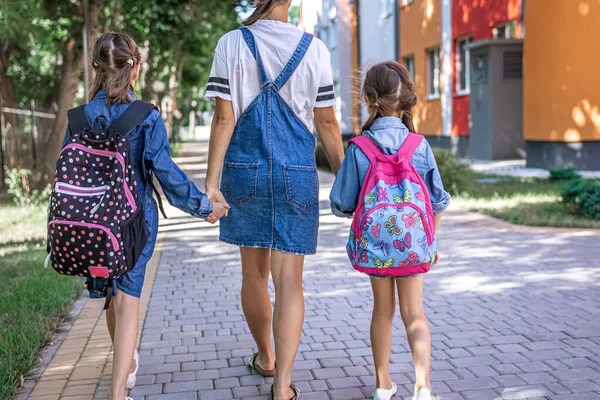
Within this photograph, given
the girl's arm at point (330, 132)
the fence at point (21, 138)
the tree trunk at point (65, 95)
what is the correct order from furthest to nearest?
the fence at point (21, 138) < the tree trunk at point (65, 95) < the girl's arm at point (330, 132)

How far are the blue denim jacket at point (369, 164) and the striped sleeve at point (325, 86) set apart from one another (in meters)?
0.27

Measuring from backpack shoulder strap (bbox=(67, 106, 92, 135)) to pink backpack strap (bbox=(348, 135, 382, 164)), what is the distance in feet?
3.89

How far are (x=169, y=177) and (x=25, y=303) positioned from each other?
2787mm

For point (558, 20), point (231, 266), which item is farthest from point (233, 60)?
point (558, 20)

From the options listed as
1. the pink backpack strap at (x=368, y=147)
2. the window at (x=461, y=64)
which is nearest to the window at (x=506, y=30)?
the window at (x=461, y=64)

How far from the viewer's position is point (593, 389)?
358 cm

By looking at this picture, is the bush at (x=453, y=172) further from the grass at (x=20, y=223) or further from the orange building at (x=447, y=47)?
the orange building at (x=447, y=47)

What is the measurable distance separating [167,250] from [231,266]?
54.6 inches

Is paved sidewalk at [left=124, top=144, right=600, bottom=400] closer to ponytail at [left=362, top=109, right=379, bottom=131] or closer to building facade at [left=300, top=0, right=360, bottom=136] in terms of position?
ponytail at [left=362, top=109, right=379, bottom=131]

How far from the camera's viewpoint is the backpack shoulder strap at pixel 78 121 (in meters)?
3.21

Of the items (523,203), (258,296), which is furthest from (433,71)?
(258,296)

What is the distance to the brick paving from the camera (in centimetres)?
378

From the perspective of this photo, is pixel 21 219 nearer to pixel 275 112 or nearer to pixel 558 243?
pixel 558 243

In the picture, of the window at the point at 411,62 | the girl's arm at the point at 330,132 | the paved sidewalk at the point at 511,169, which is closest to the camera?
the girl's arm at the point at 330,132
